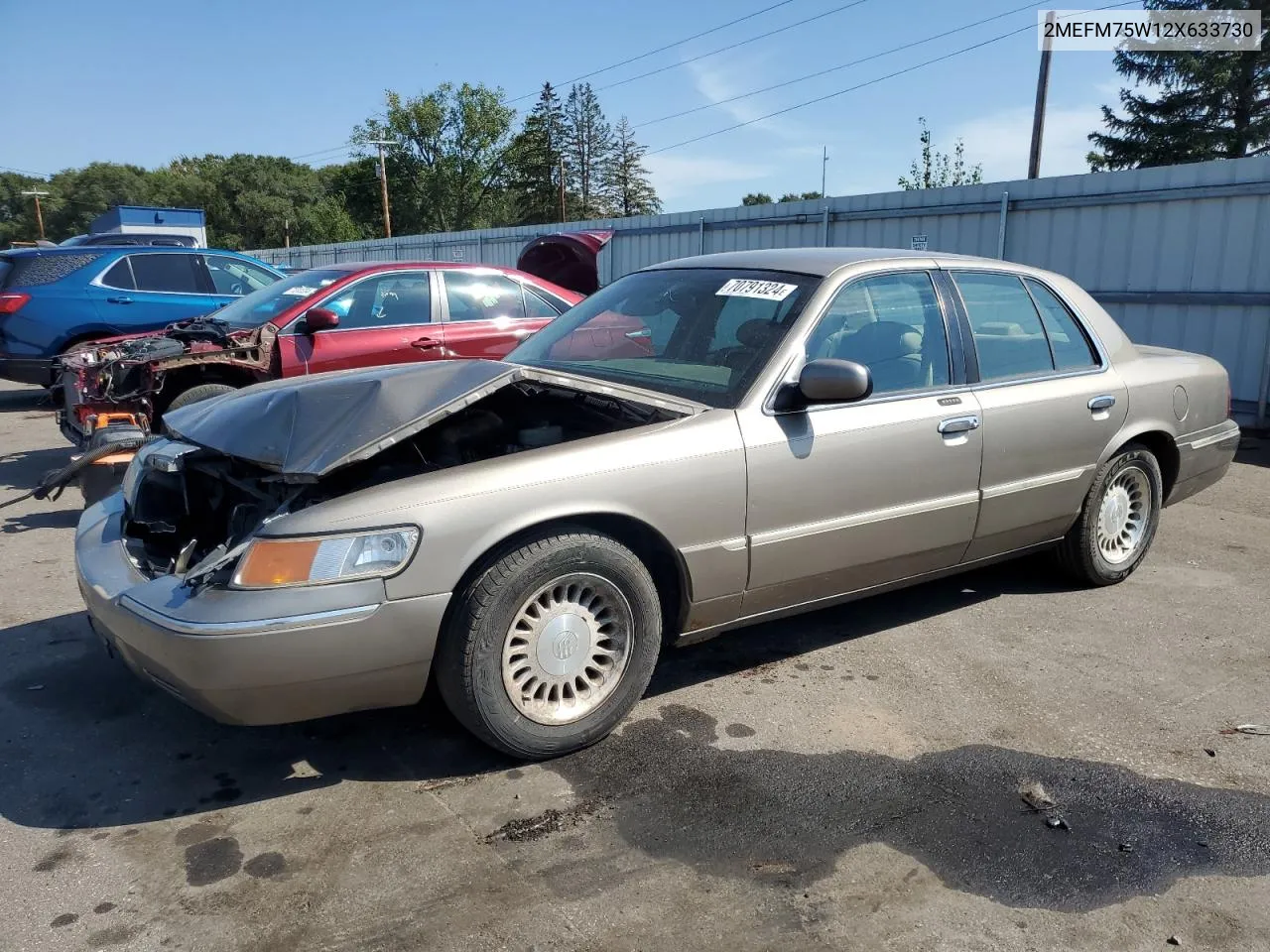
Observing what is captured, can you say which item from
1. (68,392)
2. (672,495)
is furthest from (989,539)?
(68,392)

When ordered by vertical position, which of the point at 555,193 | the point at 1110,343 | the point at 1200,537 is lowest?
the point at 1200,537

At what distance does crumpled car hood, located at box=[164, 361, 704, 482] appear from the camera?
3039mm

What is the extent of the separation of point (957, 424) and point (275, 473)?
2.63 meters

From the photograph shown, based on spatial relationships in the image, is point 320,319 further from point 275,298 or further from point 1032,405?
point 1032,405

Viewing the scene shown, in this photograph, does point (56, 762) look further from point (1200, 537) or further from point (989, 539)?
point (1200, 537)

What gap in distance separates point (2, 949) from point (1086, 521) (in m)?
4.48

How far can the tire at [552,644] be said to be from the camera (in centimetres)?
294

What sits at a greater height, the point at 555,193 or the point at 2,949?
the point at 555,193

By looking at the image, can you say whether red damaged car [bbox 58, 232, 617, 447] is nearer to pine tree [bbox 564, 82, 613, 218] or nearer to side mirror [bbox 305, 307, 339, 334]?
side mirror [bbox 305, 307, 339, 334]

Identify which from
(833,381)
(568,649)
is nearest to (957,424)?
(833,381)

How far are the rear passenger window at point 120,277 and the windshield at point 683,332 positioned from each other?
803 centimetres

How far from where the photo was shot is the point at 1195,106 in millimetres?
→ 34000

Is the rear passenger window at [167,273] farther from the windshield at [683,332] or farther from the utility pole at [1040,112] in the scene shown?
the utility pole at [1040,112]

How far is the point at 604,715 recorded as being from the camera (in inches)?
129
